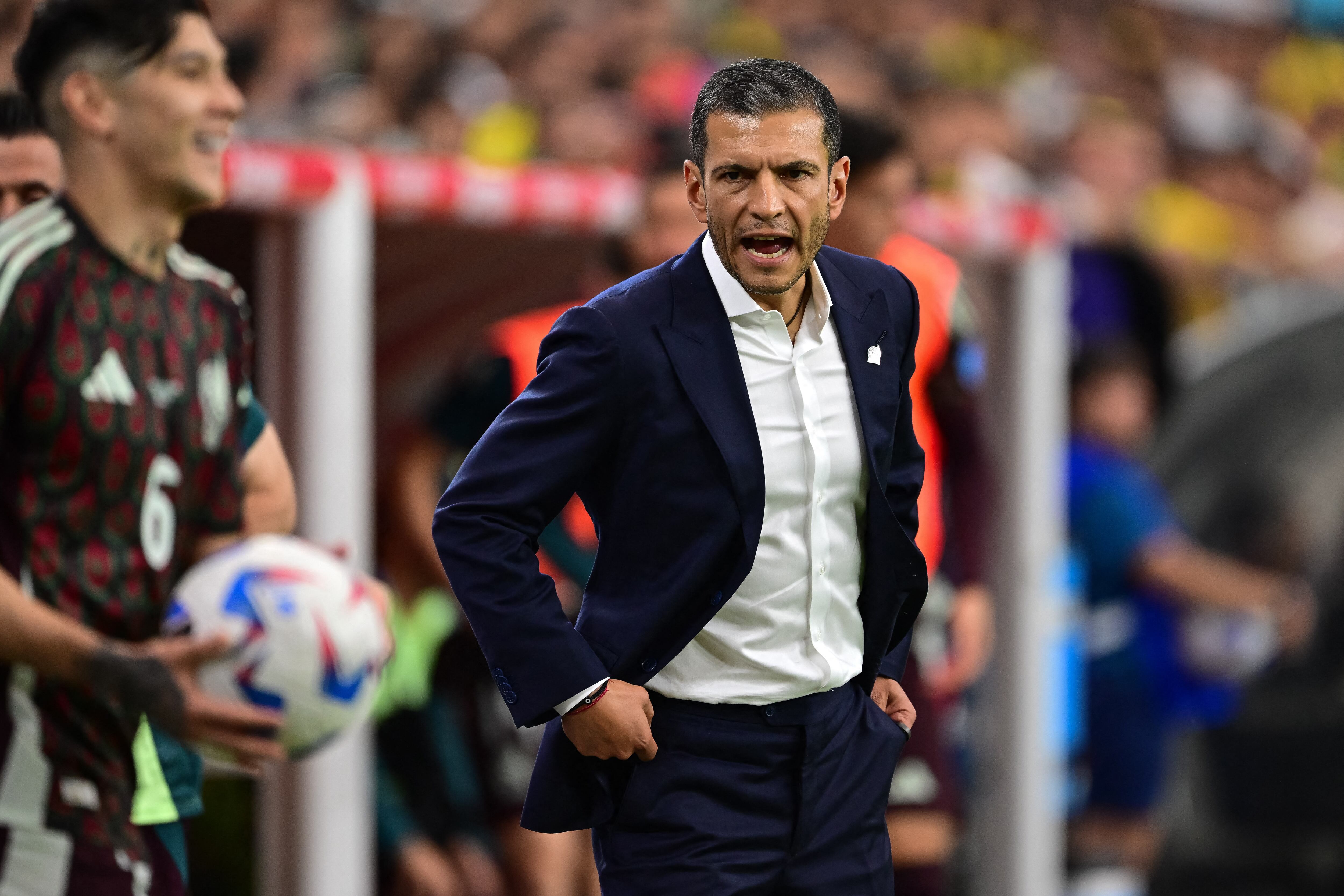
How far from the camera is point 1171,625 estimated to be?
258 inches

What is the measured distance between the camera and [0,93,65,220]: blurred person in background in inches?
117

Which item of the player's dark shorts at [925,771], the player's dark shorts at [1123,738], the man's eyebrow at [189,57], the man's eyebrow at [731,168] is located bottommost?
the player's dark shorts at [1123,738]

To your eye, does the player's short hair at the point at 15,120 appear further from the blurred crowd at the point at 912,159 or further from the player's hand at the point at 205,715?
the blurred crowd at the point at 912,159

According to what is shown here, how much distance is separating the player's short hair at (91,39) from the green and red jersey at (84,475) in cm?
20

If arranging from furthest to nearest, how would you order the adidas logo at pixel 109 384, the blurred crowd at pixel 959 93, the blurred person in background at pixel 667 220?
the blurred crowd at pixel 959 93 → the blurred person in background at pixel 667 220 → the adidas logo at pixel 109 384

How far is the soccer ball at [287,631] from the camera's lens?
8.41 feet

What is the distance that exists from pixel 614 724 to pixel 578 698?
0.06 metres

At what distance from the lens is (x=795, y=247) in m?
2.22

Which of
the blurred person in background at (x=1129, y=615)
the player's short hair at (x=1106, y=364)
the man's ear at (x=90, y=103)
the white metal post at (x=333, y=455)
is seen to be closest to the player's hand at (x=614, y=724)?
the man's ear at (x=90, y=103)

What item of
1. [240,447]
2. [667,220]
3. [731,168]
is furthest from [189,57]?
[667,220]

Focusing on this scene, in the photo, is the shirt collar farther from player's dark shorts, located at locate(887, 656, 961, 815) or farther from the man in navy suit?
player's dark shorts, located at locate(887, 656, 961, 815)

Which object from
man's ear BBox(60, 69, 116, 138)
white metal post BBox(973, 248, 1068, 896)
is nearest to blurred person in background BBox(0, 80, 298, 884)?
man's ear BBox(60, 69, 116, 138)

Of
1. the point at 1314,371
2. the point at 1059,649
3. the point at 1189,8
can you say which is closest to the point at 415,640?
the point at 1059,649

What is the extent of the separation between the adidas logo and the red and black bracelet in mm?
890
